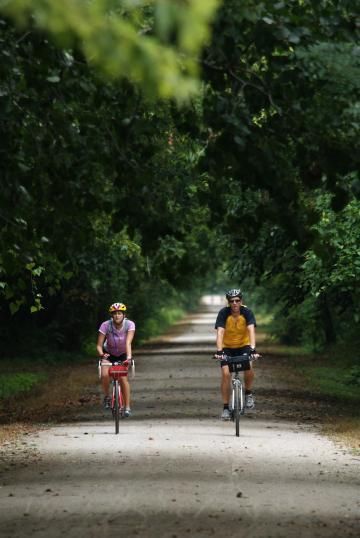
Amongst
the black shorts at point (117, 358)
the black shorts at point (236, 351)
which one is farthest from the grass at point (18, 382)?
the black shorts at point (236, 351)

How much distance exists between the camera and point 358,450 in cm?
1495

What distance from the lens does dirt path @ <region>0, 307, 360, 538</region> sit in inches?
365

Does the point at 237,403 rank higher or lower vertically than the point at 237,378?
lower

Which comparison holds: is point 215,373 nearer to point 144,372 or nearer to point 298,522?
point 144,372

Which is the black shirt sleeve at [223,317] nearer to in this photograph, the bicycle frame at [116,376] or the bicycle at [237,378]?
the bicycle at [237,378]

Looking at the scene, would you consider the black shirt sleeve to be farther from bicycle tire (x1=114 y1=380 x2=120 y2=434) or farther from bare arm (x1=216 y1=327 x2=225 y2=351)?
bicycle tire (x1=114 y1=380 x2=120 y2=434)

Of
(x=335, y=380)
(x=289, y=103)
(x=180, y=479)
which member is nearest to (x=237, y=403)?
(x=180, y=479)

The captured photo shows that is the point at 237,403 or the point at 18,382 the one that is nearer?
the point at 237,403

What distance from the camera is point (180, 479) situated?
1178 cm

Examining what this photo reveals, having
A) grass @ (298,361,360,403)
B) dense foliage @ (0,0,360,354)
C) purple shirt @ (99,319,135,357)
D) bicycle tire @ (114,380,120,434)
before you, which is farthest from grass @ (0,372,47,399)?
dense foliage @ (0,0,360,354)

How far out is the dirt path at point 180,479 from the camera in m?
9.28

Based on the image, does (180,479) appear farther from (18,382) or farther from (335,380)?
(335,380)

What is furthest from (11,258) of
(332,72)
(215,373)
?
(215,373)

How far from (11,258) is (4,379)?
18586mm
